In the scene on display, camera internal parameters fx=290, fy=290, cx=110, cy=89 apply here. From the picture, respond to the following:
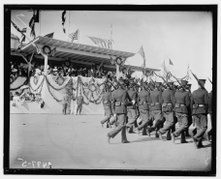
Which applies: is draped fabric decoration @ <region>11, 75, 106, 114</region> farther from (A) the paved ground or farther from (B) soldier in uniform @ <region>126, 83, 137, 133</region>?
(B) soldier in uniform @ <region>126, 83, 137, 133</region>

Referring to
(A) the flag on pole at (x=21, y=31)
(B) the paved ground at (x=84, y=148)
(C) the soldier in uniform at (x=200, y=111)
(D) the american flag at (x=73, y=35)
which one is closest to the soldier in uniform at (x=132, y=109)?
(B) the paved ground at (x=84, y=148)

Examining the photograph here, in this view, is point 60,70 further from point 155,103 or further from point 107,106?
point 155,103

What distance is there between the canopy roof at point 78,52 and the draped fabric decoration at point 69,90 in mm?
179

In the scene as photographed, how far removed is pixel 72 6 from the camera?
263cm

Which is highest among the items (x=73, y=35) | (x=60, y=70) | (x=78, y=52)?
(x=73, y=35)

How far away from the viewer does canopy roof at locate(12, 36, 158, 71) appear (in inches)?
104

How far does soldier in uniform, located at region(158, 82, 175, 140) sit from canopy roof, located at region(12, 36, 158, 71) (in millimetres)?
262

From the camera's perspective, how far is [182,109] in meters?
2.64

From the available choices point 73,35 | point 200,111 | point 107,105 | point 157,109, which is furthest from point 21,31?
point 200,111

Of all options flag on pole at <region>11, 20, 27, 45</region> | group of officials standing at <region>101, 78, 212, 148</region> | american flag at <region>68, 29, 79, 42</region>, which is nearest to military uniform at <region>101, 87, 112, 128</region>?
group of officials standing at <region>101, 78, 212, 148</region>

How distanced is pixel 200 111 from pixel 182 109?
6.4 inches

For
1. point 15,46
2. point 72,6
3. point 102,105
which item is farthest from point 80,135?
point 72,6

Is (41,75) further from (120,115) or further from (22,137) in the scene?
(120,115)

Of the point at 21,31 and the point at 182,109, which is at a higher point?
the point at 21,31
